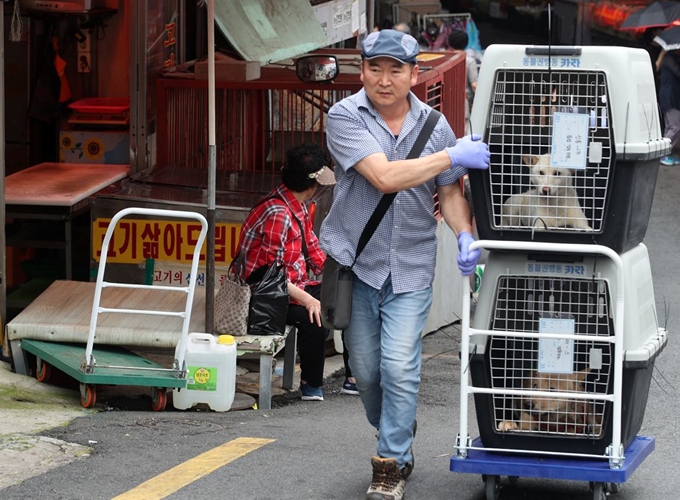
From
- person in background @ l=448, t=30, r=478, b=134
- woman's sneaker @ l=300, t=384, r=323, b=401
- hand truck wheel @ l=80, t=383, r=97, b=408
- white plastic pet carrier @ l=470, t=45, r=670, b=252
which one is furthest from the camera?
person in background @ l=448, t=30, r=478, b=134

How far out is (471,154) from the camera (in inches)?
180

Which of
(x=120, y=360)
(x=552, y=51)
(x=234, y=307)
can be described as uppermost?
(x=552, y=51)

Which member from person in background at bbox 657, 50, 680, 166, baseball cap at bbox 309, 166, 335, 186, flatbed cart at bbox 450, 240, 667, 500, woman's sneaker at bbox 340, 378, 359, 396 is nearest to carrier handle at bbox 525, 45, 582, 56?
flatbed cart at bbox 450, 240, 667, 500

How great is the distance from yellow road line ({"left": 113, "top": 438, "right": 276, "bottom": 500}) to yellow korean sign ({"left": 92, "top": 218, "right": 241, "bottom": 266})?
237 centimetres

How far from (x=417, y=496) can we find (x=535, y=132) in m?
1.49

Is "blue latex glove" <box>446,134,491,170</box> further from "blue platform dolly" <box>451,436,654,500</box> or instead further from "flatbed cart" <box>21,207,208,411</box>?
"flatbed cart" <box>21,207,208,411</box>

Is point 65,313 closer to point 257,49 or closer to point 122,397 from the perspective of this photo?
point 122,397

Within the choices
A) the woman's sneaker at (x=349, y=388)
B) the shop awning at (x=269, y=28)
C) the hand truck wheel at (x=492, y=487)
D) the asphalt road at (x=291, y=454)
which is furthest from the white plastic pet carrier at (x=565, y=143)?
the shop awning at (x=269, y=28)

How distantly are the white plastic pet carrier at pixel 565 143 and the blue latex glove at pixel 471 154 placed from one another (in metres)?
0.11

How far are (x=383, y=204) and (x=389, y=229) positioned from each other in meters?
0.11

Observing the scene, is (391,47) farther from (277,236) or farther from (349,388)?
(349,388)

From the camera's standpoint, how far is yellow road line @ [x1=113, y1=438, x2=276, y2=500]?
4.88m

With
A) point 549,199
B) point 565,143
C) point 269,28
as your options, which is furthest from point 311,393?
point 269,28

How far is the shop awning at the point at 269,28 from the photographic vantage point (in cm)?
934
